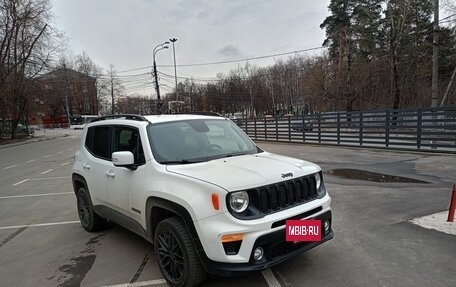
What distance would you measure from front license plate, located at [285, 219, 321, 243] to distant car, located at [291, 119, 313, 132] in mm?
15859

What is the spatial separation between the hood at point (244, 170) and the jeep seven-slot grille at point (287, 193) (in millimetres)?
59

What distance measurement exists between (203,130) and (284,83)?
86.9m

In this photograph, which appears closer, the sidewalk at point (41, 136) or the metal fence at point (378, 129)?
the metal fence at point (378, 129)

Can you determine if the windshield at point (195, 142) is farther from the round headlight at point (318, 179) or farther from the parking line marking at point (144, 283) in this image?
the parking line marking at point (144, 283)

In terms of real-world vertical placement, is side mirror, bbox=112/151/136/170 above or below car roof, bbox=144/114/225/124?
below

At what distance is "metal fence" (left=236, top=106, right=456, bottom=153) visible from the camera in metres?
12.6

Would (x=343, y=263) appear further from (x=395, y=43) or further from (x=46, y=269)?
(x=395, y=43)

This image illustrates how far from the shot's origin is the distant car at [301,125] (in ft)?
61.9

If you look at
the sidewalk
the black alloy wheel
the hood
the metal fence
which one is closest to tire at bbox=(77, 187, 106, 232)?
the black alloy wheel

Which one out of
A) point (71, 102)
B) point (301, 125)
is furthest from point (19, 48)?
point (71, 102)

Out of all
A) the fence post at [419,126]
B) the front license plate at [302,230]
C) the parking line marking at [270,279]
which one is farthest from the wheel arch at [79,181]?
the fence post at [419,126]

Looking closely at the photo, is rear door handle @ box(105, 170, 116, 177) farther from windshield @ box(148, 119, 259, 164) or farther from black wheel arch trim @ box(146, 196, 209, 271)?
black wheel arch trim @ box(146, 196, 209, 271)

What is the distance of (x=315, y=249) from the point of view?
4352 millimetres

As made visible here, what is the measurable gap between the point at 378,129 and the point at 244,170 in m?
13.5
